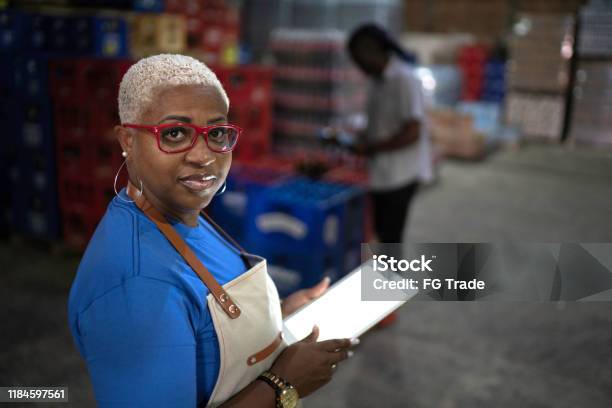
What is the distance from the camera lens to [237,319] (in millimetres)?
1280

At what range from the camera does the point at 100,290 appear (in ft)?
3.72

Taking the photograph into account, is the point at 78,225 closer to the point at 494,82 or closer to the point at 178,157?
the point at 178,157

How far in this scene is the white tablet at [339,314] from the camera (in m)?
1.56

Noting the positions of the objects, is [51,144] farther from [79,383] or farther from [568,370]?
[568,370]

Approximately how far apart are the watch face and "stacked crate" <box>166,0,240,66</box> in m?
6.14

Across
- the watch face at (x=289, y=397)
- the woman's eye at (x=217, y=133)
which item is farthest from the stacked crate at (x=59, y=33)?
the watch face at (x=289, y=397)

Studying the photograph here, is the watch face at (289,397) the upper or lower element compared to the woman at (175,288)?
lower

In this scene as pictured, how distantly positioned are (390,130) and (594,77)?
865cm

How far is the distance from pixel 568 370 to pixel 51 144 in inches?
177

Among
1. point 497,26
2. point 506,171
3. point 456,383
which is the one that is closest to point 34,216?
point 456,383

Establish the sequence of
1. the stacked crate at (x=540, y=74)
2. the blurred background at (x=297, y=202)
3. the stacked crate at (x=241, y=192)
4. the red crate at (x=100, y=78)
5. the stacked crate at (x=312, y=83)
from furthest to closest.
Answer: the stacked crate at (x=540, y=74) → the stacked crate at (x=312, y=83) → the red crate at (x=100, y=78) → the stacked crate at (x=241, y=192) → the blurred background at (x=297, y=202)

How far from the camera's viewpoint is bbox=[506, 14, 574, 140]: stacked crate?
1141 centimetres

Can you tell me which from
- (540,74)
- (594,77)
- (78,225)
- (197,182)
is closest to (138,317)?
(197,182)

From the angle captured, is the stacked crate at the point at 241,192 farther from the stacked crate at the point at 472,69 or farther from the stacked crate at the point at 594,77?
the stacked crate at the point at 472,69
